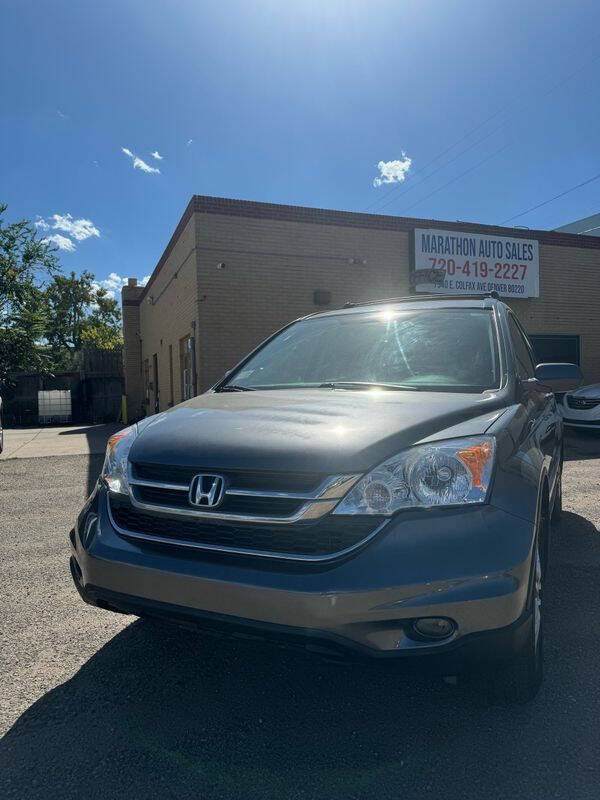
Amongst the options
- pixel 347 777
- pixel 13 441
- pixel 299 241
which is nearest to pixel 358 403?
pixel 347 777

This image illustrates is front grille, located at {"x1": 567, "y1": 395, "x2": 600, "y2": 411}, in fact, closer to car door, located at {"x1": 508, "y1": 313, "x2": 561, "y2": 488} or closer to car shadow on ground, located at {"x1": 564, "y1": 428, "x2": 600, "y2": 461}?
car shadow on ground, located at {"x1": 564, "y1": 428, "x2": 600, "y2": 461}

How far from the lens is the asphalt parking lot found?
1.93m

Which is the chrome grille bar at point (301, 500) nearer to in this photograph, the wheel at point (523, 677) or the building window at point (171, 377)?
the wheel at point (523, 677)

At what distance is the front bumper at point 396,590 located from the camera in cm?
179

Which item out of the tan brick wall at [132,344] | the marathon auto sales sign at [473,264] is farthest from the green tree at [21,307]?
the marathon auto sales sign at [473,264]

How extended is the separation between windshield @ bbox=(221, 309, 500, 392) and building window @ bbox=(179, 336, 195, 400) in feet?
28.2

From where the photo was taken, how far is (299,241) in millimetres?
11758

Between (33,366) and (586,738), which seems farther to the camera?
(33,366)

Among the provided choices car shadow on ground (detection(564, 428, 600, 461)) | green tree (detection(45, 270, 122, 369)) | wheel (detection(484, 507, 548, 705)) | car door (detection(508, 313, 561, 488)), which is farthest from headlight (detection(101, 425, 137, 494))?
green tree (detection(45, 270, 122, 369))

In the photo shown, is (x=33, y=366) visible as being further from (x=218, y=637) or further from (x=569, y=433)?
(x=218, y=637)

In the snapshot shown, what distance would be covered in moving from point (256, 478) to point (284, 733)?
3.34ft

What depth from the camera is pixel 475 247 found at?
13.2m

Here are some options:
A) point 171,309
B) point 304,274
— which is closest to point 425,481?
point 304,274

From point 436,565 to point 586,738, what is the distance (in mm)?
1041
